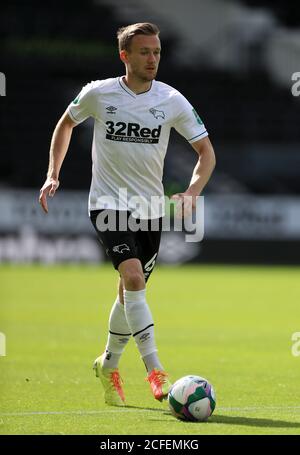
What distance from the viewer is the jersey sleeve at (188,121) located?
7.16 meters

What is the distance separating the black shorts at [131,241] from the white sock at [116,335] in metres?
0.33

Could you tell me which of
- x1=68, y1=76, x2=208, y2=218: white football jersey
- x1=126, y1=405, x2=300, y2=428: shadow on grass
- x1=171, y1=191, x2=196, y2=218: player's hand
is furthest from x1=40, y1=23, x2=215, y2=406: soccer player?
x1=126, y1=405, x2=300, y2=428: shadow on grass

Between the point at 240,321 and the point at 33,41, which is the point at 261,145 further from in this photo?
the point at 240,321

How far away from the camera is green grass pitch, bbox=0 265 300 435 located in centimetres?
621

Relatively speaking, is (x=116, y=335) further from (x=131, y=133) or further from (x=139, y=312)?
(x=131, y=133)

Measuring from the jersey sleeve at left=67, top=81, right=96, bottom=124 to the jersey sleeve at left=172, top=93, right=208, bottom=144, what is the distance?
56 centimetres

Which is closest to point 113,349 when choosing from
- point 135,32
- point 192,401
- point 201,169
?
point 192,401

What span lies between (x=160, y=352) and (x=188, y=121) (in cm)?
345

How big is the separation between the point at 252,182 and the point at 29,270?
7583 millimetres

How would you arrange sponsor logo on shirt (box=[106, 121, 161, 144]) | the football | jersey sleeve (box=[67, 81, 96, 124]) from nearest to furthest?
the football, sponsor logo on shirt (box=[106, 121, 161, 144]), jersey sleeve (box=[67, 81, 96, 124])

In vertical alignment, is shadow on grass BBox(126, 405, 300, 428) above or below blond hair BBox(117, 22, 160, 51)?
below

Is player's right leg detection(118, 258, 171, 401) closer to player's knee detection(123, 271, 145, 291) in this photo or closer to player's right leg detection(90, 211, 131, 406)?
player's knee detection(123, 271, 145, 291)

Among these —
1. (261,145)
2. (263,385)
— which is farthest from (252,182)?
(263,385)

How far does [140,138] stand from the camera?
708 cm
